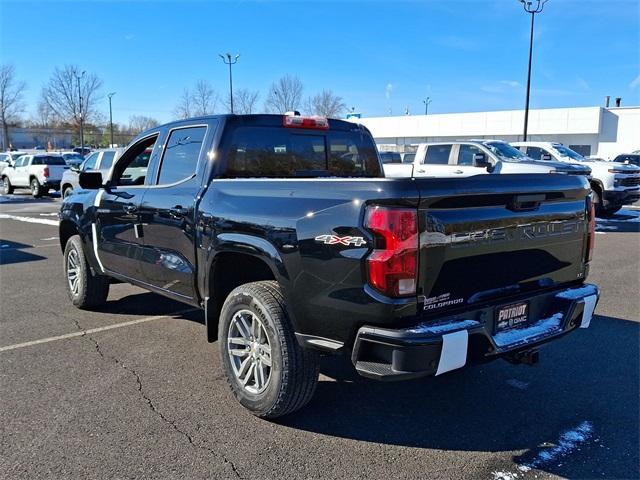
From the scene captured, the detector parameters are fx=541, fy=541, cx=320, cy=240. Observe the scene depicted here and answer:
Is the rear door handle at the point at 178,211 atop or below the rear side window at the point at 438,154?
below

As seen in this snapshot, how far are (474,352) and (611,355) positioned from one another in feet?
7.65

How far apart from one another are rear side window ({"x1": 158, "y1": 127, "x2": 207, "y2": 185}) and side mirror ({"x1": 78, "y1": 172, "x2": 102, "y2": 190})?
96cm

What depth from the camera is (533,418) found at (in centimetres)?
352

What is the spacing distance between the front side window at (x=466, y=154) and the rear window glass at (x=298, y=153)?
9.64 meters

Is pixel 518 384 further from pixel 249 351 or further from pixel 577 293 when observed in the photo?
pixel 249 351

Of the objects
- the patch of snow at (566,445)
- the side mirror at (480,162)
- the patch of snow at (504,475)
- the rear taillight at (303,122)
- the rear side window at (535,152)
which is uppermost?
the rear side window at (535,152)

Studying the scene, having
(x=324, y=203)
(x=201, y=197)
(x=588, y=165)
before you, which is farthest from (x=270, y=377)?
(x=588, y=165)

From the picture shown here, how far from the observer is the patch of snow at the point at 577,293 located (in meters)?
3.54

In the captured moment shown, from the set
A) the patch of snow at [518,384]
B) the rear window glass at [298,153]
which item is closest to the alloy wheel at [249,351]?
the rear window glass at [298,153]

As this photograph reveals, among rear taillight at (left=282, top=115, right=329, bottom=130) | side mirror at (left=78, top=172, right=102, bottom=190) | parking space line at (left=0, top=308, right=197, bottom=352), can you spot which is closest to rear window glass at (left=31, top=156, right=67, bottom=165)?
parking space line at (left=0, top=308, right=197, bottom=352)

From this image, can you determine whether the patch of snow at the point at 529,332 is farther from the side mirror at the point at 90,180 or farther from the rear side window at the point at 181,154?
the side mirror at the point at 90,180

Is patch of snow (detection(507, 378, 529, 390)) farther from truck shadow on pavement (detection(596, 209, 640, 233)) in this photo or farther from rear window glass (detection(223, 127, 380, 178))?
truck shadow on pavement (detection(596, 209, 640, 233))

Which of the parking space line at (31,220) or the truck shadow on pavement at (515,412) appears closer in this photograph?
the truck shadow on pavement at (515,412)

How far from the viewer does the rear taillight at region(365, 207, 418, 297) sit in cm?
272
